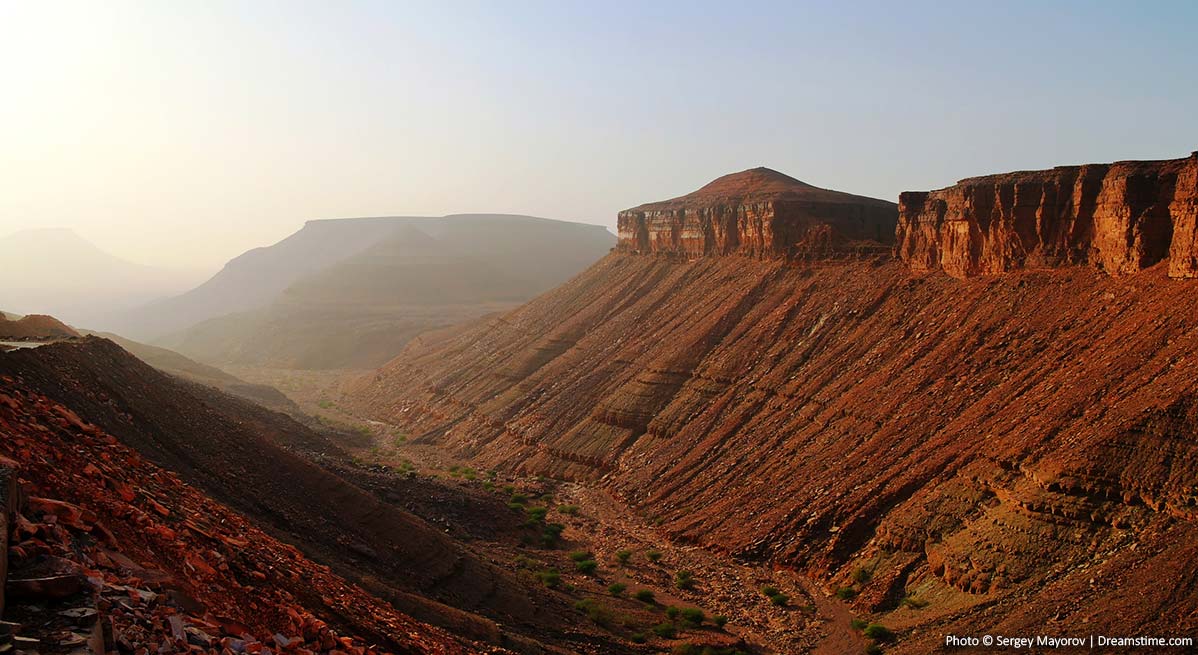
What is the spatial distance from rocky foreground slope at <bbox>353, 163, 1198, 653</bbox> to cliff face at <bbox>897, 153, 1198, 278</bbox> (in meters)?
0.37

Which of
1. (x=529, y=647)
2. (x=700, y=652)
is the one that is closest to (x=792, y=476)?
(x=700, y=652)

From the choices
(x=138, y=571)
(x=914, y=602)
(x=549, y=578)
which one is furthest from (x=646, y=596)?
(x=138, y=571)

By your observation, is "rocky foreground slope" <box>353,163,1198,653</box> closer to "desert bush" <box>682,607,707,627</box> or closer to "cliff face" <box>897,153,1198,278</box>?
"cliff face" <box>897,153,1198,278</box>

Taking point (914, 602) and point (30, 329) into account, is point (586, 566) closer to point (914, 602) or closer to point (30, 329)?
point (914, 602)

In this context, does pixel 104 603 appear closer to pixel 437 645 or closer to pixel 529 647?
pixel 437 645

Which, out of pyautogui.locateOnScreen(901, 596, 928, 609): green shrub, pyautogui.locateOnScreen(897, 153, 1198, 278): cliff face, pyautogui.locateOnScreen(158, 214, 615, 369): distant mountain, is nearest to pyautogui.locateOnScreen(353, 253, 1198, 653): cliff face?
pyautogui.locateOnScreen(901, 596, 928, 609): green shrub

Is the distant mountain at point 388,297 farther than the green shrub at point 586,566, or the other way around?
the distant mountain at point 388,297

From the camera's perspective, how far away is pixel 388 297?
130 metres

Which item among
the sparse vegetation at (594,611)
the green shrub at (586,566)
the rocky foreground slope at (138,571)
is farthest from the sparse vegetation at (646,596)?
the rocky foreground slope at (138,571)

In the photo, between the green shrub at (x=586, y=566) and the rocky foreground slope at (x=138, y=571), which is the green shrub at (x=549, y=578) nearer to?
the green shrub at (x=586, y=566)

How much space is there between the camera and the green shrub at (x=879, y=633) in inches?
→ 794

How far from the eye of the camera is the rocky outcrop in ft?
145

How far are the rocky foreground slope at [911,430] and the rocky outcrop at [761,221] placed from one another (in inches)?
33.9

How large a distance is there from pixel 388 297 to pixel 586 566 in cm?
10923
